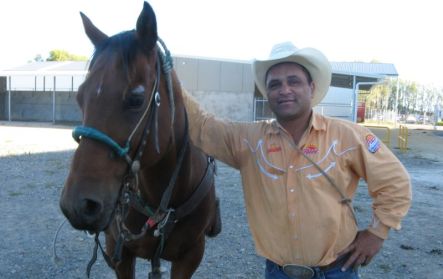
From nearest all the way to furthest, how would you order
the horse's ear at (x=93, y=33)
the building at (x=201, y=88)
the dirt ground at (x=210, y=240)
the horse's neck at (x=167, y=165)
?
the horse's ear at (x=93, y=33) → the horse's neck at (x=167, y=165) → the dirt ground at (x=210, y=240) → the building at (x=201, y=88)

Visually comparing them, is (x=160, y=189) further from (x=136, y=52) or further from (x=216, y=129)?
(x=136, y=52)

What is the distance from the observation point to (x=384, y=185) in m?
2.03

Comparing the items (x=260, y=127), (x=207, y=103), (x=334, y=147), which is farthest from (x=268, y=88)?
(x=207, y=103)

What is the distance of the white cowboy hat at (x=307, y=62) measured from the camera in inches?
85.6

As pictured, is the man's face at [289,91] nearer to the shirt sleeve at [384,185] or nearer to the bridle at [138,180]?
the shirt sleeve at [384,185]

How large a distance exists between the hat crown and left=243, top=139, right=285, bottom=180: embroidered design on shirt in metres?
0.47

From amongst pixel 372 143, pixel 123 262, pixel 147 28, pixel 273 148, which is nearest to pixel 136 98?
pixel 147 28

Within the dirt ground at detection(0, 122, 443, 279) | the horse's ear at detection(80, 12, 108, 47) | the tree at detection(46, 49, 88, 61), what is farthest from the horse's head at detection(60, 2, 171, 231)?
the tree at detection(46, 49, 88, 61)

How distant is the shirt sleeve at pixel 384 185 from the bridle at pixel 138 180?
3.23ft

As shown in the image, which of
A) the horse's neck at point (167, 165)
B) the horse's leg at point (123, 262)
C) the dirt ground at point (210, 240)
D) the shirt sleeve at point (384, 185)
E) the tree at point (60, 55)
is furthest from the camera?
the tree at point (60, 55)

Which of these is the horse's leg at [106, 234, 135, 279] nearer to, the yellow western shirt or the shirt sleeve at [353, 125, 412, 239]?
the yellow western shirt

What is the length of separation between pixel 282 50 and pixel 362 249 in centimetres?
107

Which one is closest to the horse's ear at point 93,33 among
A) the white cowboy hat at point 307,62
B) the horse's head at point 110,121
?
the horse's head at point 110,121

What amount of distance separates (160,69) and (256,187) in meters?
0.82
